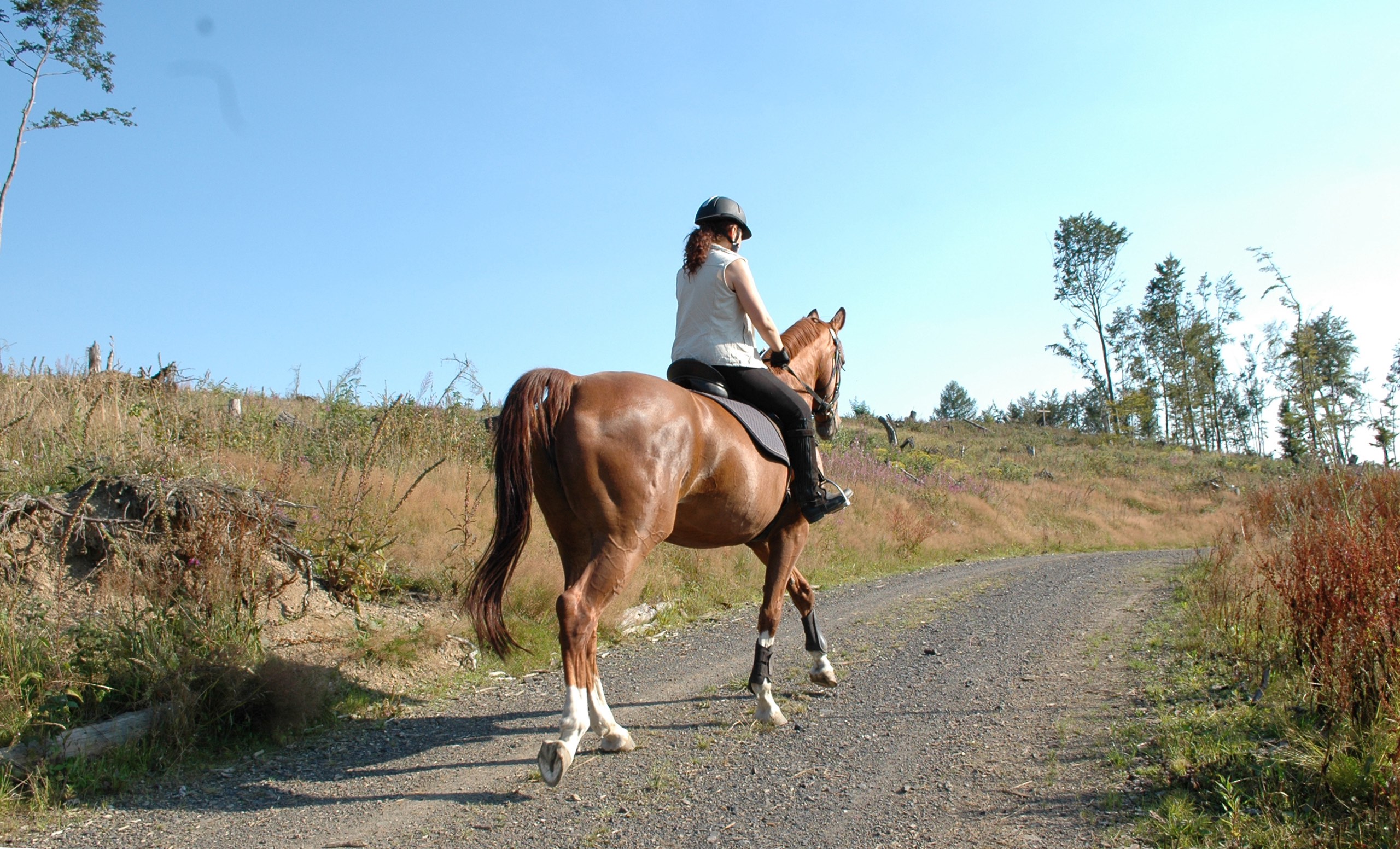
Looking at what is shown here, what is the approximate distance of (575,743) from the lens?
381cm

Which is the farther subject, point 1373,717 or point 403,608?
point 403,608

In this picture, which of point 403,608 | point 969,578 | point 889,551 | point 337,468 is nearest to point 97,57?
point 337,468

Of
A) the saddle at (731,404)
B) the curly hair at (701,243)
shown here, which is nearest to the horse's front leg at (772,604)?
the saddle at (731,404)

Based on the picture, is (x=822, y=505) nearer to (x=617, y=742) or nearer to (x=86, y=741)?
(x=617, y=742)

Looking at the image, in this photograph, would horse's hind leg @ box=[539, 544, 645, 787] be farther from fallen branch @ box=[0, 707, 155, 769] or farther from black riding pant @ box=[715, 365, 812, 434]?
fallen branch @ box=[0, 707, 155, 769]

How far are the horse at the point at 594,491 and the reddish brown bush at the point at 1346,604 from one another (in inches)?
117

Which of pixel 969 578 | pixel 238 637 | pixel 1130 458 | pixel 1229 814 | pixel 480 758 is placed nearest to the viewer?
pixel 1229 814

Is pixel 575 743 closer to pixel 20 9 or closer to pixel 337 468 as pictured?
pixel 337 468

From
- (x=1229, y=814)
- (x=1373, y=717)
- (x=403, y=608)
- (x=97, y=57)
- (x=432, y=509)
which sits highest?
(x=97, y=57)

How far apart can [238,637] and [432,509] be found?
3.74 metres

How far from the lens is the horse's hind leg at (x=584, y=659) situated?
376 cm

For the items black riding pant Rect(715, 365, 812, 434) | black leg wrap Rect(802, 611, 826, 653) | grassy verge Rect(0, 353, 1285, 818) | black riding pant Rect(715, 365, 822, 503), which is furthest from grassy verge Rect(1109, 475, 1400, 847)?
grassy verge Rect(0, 353, 1285, 818)

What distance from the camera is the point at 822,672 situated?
18.7 feet

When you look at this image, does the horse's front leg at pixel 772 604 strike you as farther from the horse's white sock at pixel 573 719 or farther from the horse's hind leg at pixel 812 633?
the horse's white sock at pixel 573 719
